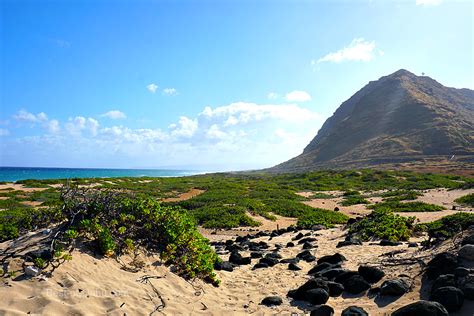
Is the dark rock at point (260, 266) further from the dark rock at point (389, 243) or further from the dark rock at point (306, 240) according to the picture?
the dark rock at point (389, 243)

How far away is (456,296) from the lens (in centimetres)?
582

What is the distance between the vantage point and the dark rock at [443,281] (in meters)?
6.38

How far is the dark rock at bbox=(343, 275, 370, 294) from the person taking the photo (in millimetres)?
7715

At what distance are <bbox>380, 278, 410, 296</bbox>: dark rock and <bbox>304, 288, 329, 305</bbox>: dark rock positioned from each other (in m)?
1.22

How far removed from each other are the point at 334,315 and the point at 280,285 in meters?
2.58

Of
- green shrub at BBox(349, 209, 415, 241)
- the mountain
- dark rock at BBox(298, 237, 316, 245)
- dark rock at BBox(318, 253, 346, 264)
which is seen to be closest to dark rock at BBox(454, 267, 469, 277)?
dark rock at BBox(318, 253, 346, 264)

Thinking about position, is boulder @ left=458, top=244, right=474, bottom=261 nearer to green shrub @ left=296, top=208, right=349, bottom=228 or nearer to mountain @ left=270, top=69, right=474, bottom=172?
green shrub @ left=296, top=208, right=349, bottom=228

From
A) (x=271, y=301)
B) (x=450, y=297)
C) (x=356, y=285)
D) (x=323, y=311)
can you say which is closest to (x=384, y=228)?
(x=356, y=285)

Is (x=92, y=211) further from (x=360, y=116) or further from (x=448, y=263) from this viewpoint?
(x=360, y=116)

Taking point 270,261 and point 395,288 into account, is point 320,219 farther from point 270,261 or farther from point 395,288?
point 395,288

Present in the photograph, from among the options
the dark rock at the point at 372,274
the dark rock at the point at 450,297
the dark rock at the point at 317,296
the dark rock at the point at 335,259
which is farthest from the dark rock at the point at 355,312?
the dark rock at the point at 335,259

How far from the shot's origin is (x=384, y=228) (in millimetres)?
14477

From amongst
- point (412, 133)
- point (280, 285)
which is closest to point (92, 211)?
point (280, 285)

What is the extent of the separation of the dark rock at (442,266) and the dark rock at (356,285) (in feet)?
4.53
